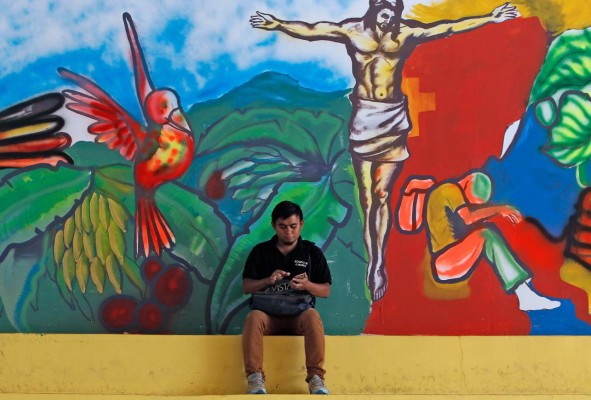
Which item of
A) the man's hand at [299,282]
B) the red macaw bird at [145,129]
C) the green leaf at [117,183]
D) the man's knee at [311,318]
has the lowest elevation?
the man's knee at [311,318]

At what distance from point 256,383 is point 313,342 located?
1.36 ft

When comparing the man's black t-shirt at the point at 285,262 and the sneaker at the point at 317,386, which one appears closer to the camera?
the sneaker at the point at 317,386

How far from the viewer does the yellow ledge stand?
594 cm

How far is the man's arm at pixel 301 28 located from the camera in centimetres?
639

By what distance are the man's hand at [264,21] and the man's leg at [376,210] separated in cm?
106

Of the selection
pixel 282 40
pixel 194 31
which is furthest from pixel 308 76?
pixel 194 31

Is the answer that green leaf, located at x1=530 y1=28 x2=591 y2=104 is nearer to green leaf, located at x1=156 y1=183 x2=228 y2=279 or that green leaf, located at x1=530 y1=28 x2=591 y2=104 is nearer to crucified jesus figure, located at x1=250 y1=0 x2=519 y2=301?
crucified jesus figure, located at x1=250 y1=0 x2=519 y2=301

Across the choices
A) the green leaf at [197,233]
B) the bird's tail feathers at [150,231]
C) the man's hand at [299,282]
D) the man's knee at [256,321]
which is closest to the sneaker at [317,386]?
the man's knee at [256,321]

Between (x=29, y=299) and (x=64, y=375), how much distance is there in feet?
2.08

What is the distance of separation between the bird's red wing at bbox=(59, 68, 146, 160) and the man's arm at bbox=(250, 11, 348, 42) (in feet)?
3.53

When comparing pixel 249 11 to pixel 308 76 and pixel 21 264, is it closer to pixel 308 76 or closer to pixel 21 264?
pixel 308 76

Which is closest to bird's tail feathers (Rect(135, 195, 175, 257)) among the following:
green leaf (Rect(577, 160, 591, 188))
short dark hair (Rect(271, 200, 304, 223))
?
short dark hair (Rect(271, 200, 304, 223))

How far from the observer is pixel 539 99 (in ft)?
21.0

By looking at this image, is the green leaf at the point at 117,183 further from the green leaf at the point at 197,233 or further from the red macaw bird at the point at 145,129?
the green leaf at the point at 197,233
